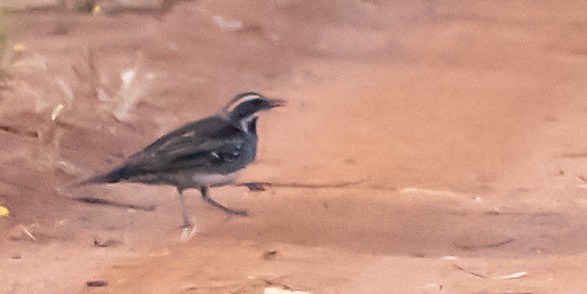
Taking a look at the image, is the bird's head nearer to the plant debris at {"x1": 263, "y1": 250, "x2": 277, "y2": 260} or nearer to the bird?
the bird

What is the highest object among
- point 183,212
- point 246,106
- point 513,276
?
point 246,106

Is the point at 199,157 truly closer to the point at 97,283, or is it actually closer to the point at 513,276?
the point at 97,283

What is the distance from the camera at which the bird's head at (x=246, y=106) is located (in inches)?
36.2

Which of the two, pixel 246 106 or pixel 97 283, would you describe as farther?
pixel 246 106

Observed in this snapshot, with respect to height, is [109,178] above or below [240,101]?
below

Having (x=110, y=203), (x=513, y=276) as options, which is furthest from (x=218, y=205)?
(x=513, y=276)

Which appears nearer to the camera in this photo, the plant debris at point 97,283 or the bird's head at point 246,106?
the plant debris at point 97,283

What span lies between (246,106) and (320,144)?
0.40 feet

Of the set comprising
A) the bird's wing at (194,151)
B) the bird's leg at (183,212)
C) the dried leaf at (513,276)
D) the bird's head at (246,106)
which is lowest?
the dried leaf at (513,276)

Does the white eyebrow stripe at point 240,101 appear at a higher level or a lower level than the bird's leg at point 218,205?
higher

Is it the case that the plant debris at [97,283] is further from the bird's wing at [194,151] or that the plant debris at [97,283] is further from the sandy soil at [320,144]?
the bird's wing at [194,151]

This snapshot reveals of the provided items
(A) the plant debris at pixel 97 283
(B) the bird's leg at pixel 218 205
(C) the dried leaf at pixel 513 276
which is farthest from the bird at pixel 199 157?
(C) the dried leaf at pixel 513 276

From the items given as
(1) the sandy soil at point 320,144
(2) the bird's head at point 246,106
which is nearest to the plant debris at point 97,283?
(1) the sandy soil at point 320,144

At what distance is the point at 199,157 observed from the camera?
882 millimetres
